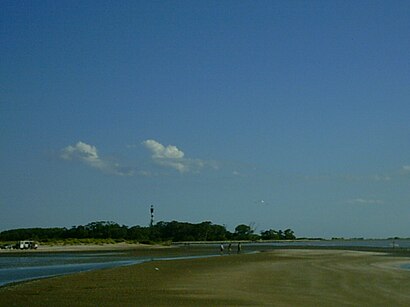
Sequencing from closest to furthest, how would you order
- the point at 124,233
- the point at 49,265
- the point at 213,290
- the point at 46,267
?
1. the point at 213,290
2. the point at 46,267
3. the point at 49,265
4. the point at 124,233

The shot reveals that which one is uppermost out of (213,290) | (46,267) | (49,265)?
(49,265)

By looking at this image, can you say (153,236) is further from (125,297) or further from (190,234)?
(125,297)

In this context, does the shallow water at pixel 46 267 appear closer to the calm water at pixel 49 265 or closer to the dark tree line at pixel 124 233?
the calm water at pixel 49 265

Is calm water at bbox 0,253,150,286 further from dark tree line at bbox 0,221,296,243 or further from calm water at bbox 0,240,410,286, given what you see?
dark tree line at bbox 0,221,296,243

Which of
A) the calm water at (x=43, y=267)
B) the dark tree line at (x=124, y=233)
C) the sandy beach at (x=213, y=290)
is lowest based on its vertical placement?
the sandy beach at (x=213, y=290)

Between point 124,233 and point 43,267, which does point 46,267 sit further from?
point 124,233

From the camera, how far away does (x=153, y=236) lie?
177250mm

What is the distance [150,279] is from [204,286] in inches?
207

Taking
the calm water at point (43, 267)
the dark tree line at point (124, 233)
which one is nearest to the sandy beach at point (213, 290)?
the calm water at point (43, 267)

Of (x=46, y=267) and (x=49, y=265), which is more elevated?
(x=49, y=265)

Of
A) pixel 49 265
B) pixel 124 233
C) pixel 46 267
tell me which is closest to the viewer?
pixel 46 267

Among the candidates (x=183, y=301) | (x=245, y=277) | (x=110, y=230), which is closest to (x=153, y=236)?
(x=110, y=230)

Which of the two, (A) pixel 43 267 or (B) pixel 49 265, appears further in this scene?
(B) pixel 49 265

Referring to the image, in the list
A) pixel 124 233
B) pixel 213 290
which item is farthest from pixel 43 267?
pixel 124 233
